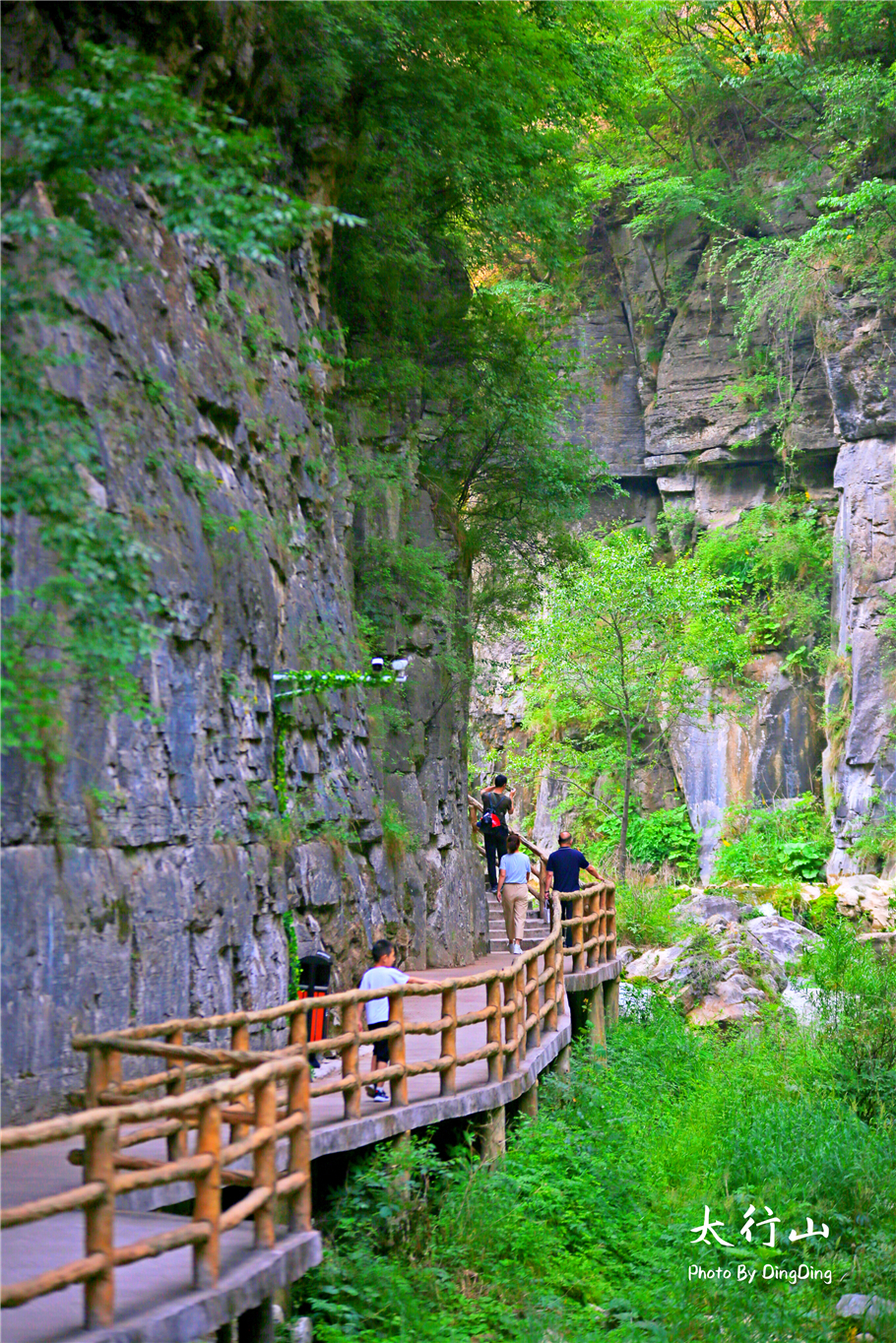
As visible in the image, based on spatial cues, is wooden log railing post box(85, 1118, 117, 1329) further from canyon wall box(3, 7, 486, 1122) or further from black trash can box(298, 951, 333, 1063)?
black trash can box(298, 951, 333, 1063)

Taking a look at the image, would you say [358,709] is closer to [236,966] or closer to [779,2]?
[236,966]

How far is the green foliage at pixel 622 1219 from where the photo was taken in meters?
8.26

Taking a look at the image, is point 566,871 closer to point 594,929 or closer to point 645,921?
point 594,929

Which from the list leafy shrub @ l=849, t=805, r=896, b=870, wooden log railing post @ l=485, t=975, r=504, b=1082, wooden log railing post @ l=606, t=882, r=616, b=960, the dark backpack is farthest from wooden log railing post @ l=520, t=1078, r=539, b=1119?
leafy shrub @ l=849, t=805, r=896, b=870

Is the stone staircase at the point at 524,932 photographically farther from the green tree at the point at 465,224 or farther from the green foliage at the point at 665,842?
the green foliage at the point at 665,842

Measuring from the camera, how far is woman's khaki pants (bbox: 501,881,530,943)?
1612 cm

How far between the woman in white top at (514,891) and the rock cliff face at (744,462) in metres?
13.4

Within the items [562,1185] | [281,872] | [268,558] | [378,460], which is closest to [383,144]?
[378,460]

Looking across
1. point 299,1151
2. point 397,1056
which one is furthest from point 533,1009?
point 299,1151

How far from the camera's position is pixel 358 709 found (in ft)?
49.1

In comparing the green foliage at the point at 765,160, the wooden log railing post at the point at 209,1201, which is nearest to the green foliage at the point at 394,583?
the wooden log railing post at the point at 209,1201

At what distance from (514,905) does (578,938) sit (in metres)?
1.00

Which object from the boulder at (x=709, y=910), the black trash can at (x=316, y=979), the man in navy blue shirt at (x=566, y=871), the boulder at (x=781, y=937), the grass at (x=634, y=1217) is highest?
the man in navy blue shirt at (x=566, y=871)

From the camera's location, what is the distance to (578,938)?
1627cm
